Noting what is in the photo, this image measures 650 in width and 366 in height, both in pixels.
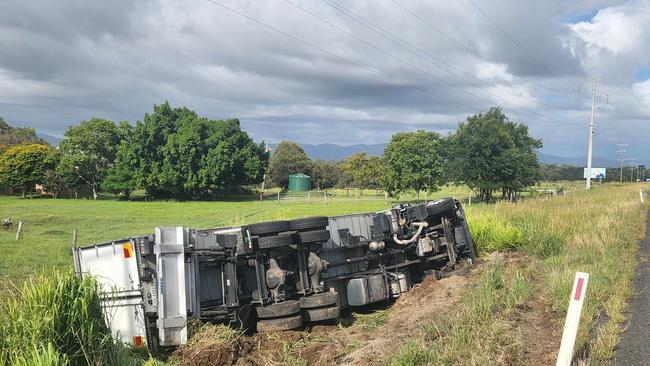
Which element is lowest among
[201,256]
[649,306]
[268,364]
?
[268,364]

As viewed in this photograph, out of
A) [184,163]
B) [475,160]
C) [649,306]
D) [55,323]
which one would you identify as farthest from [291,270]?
[184,163]

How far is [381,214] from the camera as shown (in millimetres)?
10773

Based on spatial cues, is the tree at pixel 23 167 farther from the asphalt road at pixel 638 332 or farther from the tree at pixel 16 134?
the asphalt road at pixel 638 332

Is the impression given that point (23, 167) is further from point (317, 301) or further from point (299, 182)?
point (317, 301)

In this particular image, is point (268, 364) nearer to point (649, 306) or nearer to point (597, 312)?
point (597, 312)

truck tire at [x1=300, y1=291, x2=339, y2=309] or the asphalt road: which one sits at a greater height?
the asphalt road

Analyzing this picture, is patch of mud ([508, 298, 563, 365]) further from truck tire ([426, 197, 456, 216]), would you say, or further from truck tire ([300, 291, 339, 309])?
truck tire ([426, 197, 456, 216])

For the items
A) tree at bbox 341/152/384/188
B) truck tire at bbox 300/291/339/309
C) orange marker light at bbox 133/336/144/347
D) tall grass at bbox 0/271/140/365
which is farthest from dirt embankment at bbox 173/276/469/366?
tree at bbox 341/152/384/188

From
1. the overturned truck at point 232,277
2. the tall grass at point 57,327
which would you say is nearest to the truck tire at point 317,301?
the overturned truck at point 232,277

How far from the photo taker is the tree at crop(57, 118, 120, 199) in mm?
70875

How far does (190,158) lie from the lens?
67.0m

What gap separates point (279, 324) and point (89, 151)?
238ft

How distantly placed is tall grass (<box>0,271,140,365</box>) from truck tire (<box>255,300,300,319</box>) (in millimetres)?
2586

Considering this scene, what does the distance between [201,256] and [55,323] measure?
123 inches
